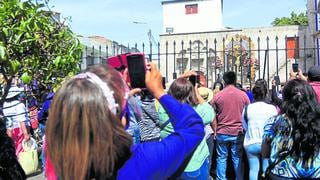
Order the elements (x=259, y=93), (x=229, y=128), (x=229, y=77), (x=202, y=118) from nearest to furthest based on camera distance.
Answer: (x=202, y=118), (x=259, y=93), (x=229, y=128), (x=229, y=77)

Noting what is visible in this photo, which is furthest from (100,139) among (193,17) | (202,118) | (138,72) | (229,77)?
(193,17)

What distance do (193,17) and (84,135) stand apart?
52646 millimetres

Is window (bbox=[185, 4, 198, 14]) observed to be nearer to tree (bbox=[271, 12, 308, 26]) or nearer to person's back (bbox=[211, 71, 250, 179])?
tree (bbox=[271, 12, 308, 26])

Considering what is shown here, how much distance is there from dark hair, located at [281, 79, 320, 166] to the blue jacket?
5.75 ft

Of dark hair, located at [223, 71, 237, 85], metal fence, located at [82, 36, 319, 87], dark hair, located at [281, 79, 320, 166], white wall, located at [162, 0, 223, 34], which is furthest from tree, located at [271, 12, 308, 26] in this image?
dark hair, located at [281, 79, 320, 166]

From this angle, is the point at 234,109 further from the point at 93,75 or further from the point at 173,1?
the point at 173,1

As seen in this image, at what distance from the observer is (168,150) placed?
1.96m

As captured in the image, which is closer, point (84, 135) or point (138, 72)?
point (84, 135)

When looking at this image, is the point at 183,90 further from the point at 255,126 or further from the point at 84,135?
the point at 84,135

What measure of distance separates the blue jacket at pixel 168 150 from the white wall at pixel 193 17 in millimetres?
49012

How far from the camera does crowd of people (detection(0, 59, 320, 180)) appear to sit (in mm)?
1778

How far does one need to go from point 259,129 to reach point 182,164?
4.57 metres

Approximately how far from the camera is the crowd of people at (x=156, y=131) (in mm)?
1778

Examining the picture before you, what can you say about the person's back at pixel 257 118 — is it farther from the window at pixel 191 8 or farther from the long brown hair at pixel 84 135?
the window at pixel 191 8
